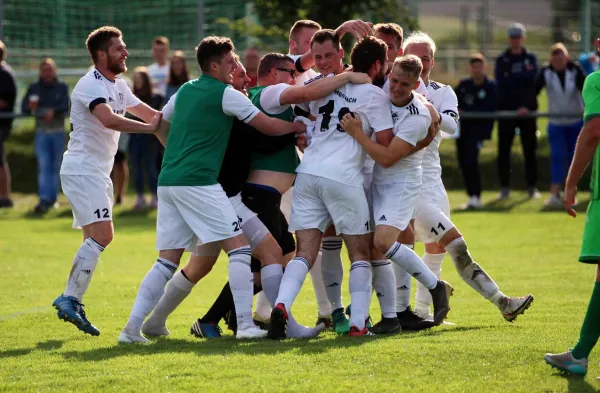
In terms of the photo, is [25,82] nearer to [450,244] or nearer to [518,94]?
[518,94]

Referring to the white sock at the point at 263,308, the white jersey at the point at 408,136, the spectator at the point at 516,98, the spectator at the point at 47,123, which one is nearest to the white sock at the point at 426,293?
the white jersey at the point at 408,136

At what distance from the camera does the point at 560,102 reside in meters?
17.5

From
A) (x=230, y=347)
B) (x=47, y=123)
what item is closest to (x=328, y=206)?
(x=230, y=347)

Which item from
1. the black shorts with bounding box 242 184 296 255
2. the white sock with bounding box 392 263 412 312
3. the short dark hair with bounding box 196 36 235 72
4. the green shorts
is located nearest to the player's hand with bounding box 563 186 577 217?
the green shorts

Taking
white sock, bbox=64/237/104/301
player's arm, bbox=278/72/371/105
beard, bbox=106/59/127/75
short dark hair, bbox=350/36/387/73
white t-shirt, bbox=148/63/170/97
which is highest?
short dark hair, bbox=350/36/387/73

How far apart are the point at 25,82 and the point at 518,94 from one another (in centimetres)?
1183

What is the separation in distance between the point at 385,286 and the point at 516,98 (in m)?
10.8

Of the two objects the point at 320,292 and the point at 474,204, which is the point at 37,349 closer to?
the point at 320,292

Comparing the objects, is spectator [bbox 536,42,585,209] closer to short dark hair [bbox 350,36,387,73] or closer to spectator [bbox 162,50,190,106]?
spectator [bbox 162,50,190,106]

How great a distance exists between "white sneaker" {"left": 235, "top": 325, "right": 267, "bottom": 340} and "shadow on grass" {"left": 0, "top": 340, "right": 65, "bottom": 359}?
133 cm

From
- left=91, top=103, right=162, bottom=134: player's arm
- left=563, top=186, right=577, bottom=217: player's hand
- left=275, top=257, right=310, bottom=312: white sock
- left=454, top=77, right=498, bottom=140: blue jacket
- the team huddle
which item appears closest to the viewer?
left=563, top=186, right=577, bottom=217: player's hand

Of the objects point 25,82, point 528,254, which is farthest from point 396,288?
point 25,82

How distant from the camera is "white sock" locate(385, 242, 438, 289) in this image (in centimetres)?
778

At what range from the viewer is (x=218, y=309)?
8.19 m
